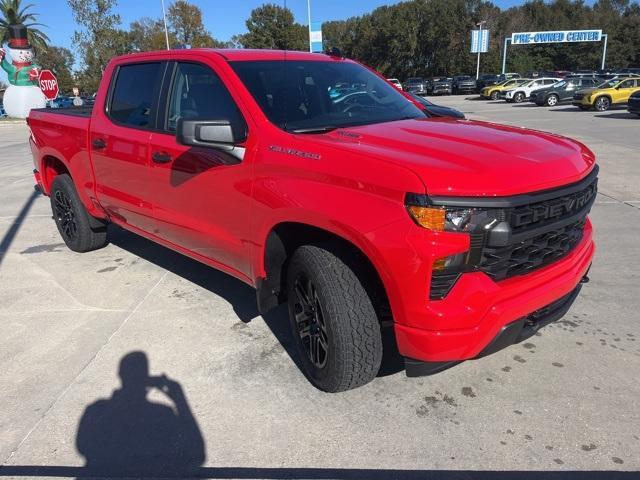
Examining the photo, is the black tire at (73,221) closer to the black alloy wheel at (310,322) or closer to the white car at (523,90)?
the black alloy wheel at (310,322)

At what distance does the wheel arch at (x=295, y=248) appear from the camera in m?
2.69

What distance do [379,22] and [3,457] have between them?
72.8 metres

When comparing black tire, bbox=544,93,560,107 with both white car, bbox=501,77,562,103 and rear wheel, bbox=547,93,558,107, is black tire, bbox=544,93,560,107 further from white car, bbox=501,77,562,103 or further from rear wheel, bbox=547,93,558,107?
white car, bbox=501,77,562,103

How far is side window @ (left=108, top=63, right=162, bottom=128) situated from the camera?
154 inches

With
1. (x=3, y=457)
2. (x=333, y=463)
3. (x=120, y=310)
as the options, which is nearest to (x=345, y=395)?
(x=333, y=463)

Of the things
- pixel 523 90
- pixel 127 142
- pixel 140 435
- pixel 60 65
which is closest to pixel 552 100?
pixel 523 90

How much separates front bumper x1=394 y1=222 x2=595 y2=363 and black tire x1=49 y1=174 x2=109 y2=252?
396cm

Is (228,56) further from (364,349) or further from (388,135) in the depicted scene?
(364,349)

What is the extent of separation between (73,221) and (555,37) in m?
63.2

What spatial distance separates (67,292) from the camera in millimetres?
4547

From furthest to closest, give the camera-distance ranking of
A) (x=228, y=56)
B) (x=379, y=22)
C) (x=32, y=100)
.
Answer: (x=379, y=22), (x=32, y=100), (x=228, y=56)

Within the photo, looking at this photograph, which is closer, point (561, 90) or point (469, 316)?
point (469, 316)

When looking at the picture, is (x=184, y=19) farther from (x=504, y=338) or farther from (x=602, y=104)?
(x=504, y=338)

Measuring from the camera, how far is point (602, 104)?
25469 millimetres
